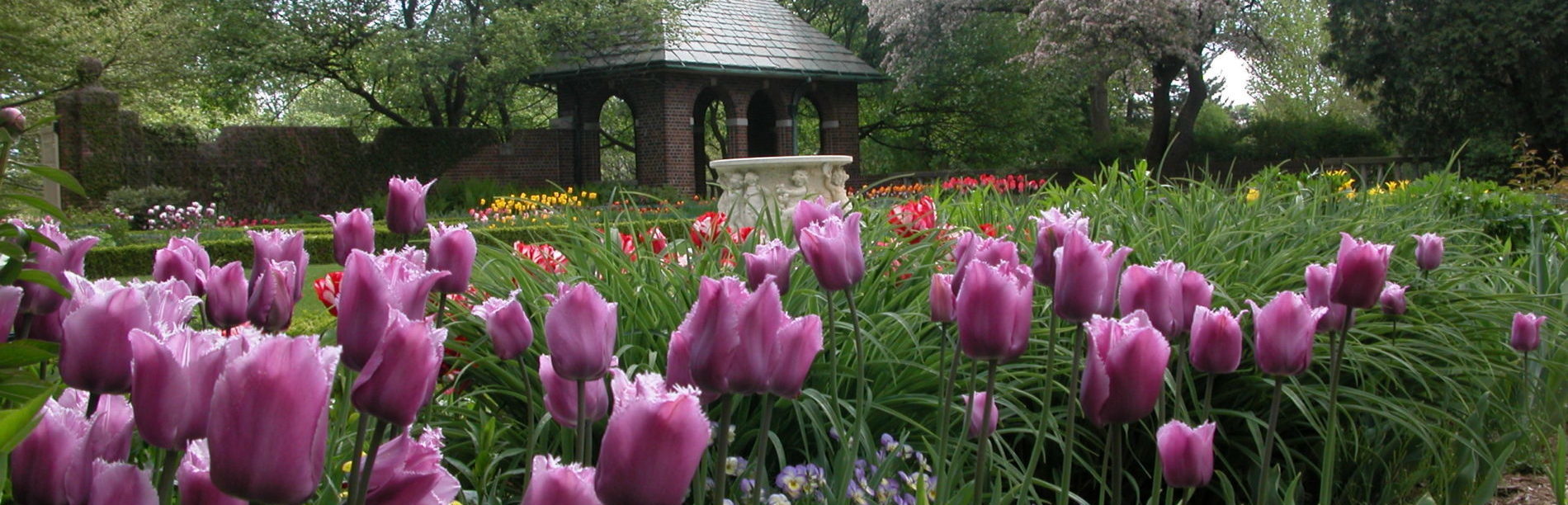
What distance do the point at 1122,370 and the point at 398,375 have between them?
81 centimetres

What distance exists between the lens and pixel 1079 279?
1566 millimetres

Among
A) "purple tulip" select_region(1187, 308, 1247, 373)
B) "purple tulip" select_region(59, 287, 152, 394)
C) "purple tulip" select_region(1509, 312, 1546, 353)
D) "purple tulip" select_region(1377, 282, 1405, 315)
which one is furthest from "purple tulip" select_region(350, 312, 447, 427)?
"purple tulip" select_region(1509, 312, 1546, 353)

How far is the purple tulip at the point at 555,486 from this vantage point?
820 mm

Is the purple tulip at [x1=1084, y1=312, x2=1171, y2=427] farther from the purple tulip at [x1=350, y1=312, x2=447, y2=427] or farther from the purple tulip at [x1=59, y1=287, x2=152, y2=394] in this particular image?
the purple tulip at [x1=59, y1=287, x2=152, y2=394]

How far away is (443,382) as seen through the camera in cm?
282

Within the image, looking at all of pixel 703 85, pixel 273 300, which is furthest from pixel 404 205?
pixel 703 85

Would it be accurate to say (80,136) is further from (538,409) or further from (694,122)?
(538,409)

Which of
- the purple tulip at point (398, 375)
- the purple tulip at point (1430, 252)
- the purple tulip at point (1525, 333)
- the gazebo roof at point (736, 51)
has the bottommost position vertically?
the purple tulip at point (1525, 333)

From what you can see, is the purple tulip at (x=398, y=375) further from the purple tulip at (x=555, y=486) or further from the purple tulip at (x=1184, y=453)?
the purple tulip at (x=1184, y=453)

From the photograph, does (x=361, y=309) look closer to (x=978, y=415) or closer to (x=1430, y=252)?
(x=978, y=415)

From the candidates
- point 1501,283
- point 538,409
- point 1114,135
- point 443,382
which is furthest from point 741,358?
point 1114,135

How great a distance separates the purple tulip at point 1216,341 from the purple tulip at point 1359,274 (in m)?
0.30

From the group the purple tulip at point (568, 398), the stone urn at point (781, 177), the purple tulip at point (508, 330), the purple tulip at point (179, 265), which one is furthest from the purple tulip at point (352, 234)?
the stone urn at point (781, 177)

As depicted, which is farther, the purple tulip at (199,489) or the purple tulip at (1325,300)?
the purple tulip at (1325,300)
